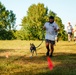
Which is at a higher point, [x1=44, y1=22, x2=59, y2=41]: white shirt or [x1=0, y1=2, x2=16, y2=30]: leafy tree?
[x1=0, y1=2, x2=16, y2=30]: leafy tree

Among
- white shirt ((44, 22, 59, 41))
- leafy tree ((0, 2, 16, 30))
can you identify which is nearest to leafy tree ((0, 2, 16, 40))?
leafy tree ((0, 2, 16, 30))

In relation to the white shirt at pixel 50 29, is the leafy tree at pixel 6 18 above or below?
above

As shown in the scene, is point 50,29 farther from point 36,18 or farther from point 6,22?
point 6,22

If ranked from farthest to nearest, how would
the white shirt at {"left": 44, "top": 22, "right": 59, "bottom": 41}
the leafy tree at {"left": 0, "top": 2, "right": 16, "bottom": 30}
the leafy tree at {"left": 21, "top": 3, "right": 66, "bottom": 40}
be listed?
the leafy tree at {"left": 0, "top": 2, "right": 16, "bottom": 30}, the leafy tree at {"left": 21, "top": 3, "right": 66, "bottom": 40}, the white shirt at {"left": 44, "top": 22, "right": 59, "bottom": 41}

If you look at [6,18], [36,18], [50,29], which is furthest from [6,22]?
[50,29]

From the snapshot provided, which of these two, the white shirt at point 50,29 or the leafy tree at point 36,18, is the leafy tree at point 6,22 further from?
the white shirt at point 50,29

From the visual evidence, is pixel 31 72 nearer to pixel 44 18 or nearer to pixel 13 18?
pixel 44 18

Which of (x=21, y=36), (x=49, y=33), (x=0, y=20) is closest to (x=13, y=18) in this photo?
(x=0, y=20)

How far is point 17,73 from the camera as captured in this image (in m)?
9.66

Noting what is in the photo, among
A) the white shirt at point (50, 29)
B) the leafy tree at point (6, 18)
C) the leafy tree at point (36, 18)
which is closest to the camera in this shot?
the white shirt at point (50, 29)

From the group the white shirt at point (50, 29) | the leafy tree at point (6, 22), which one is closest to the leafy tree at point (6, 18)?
the leafy tree at point (6, 22)

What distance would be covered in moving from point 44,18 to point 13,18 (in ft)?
69.1

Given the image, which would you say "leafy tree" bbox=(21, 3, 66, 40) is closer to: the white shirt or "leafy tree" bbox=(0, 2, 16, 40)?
"leafy tree" bbox=(0, 2, 16, 40)

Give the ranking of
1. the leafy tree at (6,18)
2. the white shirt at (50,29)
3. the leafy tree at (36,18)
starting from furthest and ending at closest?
the leafy tree at (6,18)
the leafy tree at (36,18)
the white shirt at (50,29)
